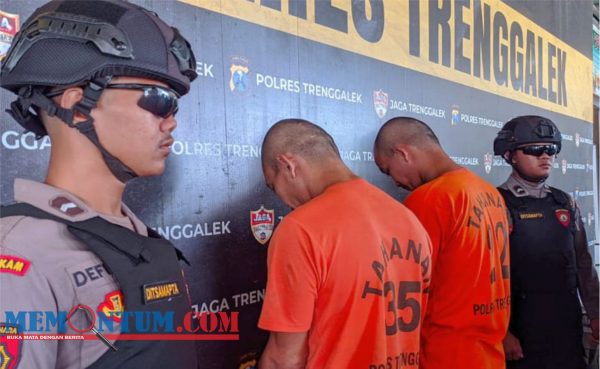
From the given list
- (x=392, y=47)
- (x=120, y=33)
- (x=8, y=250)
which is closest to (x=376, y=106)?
(x=392, y=47)

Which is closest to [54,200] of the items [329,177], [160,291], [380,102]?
[160,291]

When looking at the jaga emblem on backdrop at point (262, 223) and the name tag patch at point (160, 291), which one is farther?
the jaga emblem on backdrop at point (262, 223)

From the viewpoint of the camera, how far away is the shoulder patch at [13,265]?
32.7 inches

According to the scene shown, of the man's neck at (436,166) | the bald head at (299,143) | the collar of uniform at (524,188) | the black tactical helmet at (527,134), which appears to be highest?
the black tactical helmet at (527,134)

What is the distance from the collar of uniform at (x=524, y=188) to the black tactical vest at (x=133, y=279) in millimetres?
2282

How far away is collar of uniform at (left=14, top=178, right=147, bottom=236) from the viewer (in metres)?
0.94

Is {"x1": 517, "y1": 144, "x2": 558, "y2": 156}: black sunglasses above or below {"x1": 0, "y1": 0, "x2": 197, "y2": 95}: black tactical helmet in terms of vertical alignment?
below

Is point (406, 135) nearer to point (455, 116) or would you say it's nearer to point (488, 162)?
point (455, 116)

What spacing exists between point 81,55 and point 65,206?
0.30 metres

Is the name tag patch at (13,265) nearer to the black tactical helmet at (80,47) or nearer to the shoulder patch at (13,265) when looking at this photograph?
the shoulder patch at (13,265)

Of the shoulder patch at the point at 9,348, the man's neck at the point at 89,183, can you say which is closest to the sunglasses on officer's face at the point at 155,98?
the man's neck at the point at 89,183

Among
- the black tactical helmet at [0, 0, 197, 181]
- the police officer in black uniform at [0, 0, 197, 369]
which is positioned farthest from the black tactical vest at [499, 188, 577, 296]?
the black tactical helmet at [0, 0, 197, 181]

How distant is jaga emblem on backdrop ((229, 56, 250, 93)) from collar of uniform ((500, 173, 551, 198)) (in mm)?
1690

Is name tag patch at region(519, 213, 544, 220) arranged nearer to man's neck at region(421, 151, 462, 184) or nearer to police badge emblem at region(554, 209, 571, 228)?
police badge emblem at region(554, 209, 571, 228)
